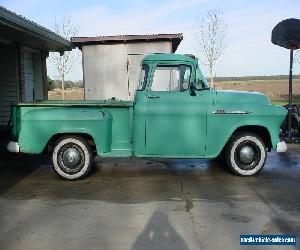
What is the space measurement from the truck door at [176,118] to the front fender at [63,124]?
0.83 meters

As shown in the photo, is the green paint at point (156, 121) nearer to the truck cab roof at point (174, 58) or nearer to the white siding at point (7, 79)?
the truck cab roof at point (174, 58)

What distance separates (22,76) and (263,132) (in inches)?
342

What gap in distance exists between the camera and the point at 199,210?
598 centimetres

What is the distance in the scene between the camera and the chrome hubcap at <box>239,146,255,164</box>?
26.5ft

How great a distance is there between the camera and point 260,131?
8.28m

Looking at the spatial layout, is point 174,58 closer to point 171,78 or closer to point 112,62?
point 171,78

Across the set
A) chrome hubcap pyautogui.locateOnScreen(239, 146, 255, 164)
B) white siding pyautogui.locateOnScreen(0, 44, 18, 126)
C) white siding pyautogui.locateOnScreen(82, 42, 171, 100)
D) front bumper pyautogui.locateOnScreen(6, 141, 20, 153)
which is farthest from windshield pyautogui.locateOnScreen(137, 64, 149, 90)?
white siding pyautogui.locateOnScreen(82, 42, 171, 100)

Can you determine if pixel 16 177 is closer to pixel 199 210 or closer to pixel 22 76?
pixel 199 210

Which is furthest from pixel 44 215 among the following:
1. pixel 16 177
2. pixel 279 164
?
pixel 279 164

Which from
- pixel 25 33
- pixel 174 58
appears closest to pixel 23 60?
pixel 25 33

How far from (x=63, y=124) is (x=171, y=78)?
2189 mm

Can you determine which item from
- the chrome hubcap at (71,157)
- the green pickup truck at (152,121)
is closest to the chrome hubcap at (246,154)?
the green pickup truck at (152,121)

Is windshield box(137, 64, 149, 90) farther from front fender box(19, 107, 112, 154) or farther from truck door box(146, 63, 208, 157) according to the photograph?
front fender box(19, 107, 112, 154)

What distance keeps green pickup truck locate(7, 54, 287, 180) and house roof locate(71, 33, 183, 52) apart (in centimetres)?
918
